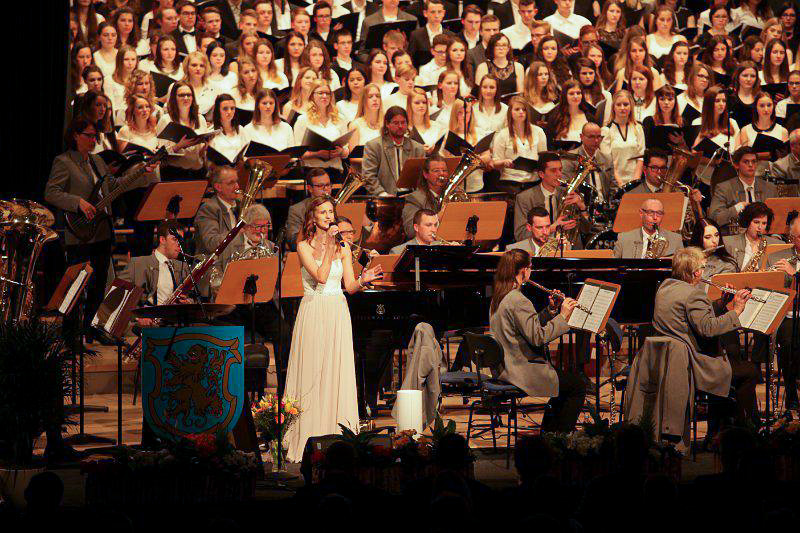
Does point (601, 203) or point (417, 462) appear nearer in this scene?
point (417, 462)

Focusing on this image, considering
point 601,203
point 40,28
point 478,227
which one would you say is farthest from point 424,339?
point 601,203

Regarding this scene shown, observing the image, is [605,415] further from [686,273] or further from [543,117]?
[543,117]

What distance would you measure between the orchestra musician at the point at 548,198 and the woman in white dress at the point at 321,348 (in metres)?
3.44

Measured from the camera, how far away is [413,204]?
29.9 feet

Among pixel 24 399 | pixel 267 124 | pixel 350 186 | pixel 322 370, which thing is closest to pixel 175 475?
pixel 24 399

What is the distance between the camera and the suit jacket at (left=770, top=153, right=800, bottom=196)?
10.2m

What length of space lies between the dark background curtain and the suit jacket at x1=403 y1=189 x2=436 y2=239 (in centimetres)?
333

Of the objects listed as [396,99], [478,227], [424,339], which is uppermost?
[396,99]

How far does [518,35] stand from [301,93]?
9.69 ft

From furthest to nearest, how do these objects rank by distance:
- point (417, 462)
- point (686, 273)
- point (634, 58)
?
1. point (634, 58)
2. point (686, 273)
3. point (417, 462)

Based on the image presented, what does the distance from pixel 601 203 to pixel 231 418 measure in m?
5.33

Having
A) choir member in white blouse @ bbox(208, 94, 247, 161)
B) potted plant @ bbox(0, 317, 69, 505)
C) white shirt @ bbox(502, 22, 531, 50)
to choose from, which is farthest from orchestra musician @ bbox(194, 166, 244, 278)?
white shirt @ bbox(502, 22, 531, 50)

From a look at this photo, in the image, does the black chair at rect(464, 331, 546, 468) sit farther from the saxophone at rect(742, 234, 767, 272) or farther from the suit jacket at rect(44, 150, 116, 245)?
the suit jacket at rect(44, 150, 116, 245)

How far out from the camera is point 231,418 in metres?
5.14
